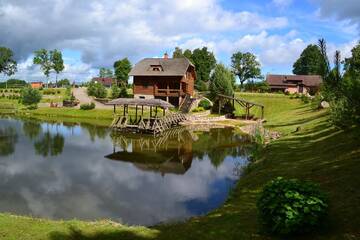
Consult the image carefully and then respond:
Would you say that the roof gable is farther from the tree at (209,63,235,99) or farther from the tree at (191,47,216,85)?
the tree at (191,47,216,85)

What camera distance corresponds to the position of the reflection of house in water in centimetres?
2517

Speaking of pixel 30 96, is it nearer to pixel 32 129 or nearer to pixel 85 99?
pixel 85 99

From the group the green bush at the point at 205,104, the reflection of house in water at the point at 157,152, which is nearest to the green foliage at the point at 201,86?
the green bush at the point at 205,104

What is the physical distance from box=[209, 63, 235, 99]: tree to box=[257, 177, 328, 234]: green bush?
53.1m

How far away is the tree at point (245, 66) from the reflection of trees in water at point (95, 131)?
67575mm

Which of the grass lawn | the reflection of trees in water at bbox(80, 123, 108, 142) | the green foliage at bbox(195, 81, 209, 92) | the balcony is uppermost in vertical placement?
the green foliage at bbox(195, 81, 209, 92)

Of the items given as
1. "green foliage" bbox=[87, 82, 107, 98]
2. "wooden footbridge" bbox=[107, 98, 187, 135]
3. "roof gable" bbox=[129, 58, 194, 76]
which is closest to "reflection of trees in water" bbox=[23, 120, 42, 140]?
"wooden footbridge" bbox=[107, 98, 187, 135]

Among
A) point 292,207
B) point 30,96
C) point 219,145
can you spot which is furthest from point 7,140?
point 30,96

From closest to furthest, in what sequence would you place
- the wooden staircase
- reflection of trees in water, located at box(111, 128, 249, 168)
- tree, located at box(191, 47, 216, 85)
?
reflection of trees in water, located at box(111, 128, 249, 168) → the wooden staircase → tree, located at box(191, 47, 216, 85)

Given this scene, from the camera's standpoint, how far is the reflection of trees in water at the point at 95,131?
1544 inches

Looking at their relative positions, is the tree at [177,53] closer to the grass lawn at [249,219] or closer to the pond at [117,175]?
the pond at [117,175]

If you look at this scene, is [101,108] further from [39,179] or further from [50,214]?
[50,214]

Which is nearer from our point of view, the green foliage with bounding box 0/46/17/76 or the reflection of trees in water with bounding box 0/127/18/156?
the reflection of trees in water with bounding box 0/127/18/156

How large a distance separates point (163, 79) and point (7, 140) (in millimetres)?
31635
